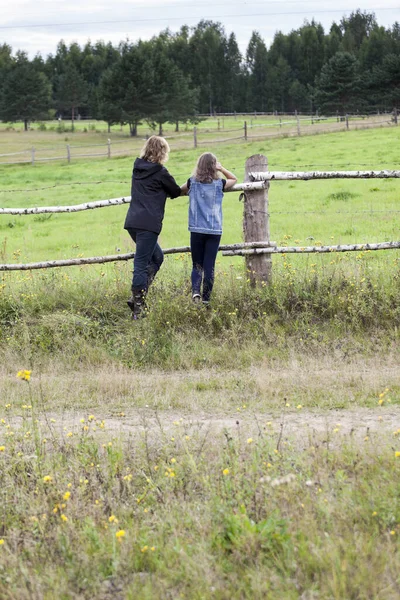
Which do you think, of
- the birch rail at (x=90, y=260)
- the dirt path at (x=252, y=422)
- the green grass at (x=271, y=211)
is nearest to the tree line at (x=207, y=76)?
the green grass at (x=271, y=211)

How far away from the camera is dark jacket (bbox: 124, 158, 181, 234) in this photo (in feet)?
23.4

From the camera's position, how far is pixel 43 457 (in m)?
4.30

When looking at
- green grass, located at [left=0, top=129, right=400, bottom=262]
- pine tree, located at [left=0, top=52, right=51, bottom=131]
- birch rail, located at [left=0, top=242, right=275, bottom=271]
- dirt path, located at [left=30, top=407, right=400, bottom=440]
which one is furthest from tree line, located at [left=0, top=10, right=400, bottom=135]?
dirt path, located at [left=30, top=407, right=400, bottom=440]

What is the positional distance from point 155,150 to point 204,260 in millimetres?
1151

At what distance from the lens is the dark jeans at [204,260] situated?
725 cm

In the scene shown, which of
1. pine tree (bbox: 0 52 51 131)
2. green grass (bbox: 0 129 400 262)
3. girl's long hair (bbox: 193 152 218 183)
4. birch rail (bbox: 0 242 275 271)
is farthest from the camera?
pine tree (bbox: 0 52 51 131)

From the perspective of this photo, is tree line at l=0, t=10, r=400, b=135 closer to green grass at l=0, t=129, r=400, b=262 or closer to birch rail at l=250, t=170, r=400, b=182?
green grass at l=0, t=129, r=400, b=262

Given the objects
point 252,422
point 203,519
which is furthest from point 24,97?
point 203,519

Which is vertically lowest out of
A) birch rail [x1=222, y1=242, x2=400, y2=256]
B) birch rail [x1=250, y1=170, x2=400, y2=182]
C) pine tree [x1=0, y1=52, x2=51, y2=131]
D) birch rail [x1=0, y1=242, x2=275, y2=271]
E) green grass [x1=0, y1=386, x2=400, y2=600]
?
green grass [x1=0, y1=386, x2=400, y2=600]

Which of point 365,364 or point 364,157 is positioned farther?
point 364,157

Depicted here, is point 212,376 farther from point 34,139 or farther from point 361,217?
point 34,139

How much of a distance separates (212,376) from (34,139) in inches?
2269

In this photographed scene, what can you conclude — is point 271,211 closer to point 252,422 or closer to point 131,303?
point 131,303

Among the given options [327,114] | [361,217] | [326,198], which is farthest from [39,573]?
[327,114]
